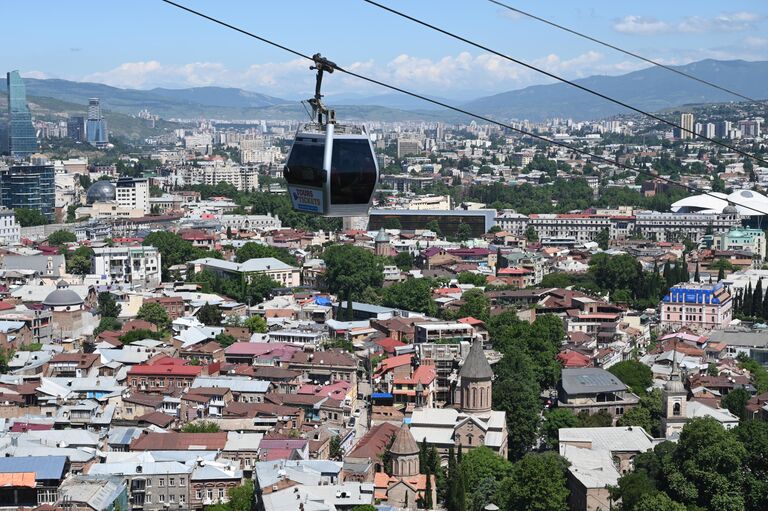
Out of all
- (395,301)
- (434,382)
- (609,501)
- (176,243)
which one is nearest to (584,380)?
(434,382)

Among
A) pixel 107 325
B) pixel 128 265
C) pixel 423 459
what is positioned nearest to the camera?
pixel 423 459

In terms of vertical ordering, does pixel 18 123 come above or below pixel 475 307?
above

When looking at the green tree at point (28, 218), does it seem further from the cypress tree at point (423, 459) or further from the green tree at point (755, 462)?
the green tree at point (755, 462)

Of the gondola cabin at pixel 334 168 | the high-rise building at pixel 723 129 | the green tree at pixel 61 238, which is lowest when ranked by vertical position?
the green tree at pixel 61 238

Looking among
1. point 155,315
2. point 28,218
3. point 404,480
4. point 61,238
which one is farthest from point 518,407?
point 28,218

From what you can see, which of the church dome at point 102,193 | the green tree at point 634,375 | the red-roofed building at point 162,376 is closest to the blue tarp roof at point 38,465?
the red-roofed building at point 162,376

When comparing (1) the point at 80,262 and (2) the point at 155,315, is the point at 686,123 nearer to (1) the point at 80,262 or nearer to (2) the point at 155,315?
(1) the point at 80,262

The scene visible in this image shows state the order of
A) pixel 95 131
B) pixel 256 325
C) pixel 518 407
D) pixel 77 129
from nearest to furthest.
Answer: pixel 518 407, pixel 256 325, pixel 95 131, pixel 77 129
